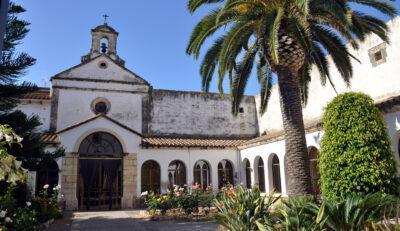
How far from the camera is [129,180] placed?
19.1m

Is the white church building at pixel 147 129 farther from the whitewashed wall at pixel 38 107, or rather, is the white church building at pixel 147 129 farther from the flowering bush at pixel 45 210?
the flowering bush at pixel 45 210

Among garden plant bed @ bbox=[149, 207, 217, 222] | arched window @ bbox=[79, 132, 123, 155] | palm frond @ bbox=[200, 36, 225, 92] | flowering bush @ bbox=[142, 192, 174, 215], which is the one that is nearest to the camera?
palm frond @ bbox=[200, 36, 225, 92]

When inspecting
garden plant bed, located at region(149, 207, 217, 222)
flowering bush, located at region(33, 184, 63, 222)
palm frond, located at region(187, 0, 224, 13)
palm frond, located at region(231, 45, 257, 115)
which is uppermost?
palm frond, located at region(187, 0, 224, 13)

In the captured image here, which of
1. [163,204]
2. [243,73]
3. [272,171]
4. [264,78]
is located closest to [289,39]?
[243,73]

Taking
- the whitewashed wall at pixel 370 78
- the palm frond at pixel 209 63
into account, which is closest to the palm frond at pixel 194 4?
the palm frond at pixel 209 63

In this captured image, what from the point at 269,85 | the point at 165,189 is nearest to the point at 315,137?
the point at 269,85

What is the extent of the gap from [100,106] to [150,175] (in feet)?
17.3

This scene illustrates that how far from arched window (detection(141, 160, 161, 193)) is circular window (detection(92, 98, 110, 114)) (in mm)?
4197

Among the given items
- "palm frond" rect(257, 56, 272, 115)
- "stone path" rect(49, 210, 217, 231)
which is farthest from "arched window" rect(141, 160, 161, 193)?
"palm frond" rect(257, 56, 272, 115)

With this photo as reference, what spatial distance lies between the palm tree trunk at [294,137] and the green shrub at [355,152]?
0.50m

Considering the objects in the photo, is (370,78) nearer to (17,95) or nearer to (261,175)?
(261,175)

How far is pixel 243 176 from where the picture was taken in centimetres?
2189

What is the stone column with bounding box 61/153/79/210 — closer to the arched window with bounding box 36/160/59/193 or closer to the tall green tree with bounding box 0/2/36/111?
the arched window with bounding box 36/160/59/193

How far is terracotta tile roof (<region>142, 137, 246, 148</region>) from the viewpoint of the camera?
20.3 metres
